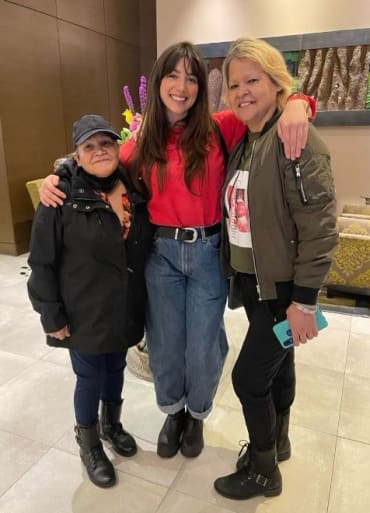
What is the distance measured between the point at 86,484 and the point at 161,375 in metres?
0.50

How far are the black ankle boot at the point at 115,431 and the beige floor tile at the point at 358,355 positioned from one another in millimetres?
1322

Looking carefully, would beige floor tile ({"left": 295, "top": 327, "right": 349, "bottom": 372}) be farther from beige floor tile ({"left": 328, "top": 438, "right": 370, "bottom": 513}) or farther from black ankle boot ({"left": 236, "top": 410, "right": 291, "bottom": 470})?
black ankle boot ({"left": 236, "top": 410, "right": 291, "bottom": 470})

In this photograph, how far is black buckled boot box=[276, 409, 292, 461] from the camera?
1.68 metres

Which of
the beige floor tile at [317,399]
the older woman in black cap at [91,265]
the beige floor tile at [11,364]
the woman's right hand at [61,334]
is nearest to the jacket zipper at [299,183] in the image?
the older woman in black cap at [91,265]

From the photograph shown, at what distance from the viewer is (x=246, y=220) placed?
4.26 feet

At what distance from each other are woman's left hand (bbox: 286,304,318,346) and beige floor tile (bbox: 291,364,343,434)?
35.6 inches

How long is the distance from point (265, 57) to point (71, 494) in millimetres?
1668

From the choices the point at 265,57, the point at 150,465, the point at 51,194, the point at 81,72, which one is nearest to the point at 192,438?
the point at 150,465

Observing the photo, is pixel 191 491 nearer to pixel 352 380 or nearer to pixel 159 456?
pixel 159 456

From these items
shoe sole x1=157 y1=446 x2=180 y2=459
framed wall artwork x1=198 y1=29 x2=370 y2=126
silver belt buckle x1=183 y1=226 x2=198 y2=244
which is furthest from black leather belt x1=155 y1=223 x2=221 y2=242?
framed wall artwork x1=198 y1=29 x2=370 y2=126

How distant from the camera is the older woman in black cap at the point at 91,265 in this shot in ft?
4.44

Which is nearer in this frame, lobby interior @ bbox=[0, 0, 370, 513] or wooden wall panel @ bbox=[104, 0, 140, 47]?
lobby interior @ bbox=[0, 0, 370, 513]

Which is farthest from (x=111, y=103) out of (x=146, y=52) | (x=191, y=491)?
(x=191, y=491)

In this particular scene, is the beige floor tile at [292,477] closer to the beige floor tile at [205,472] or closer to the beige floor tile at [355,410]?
the beige floor tile at [205,472]
